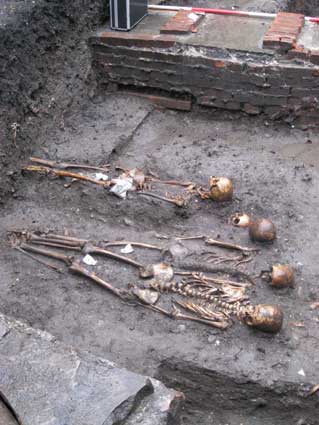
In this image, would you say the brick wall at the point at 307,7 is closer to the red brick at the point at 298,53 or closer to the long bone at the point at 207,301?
the red brick at the point at 298,53

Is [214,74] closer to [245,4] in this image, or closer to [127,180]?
[127,180]

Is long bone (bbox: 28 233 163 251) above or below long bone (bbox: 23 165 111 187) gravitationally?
below

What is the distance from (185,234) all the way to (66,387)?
186 cm

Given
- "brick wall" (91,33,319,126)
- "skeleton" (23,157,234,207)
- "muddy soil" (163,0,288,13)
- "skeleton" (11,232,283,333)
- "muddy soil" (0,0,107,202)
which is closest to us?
"skeleton" (11,232,283,333)

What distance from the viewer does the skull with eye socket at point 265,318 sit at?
3100 millimetres

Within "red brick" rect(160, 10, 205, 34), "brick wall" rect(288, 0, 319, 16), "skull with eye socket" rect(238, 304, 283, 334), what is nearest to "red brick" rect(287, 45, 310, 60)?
"red brick" rect(160, 10, 205, 34)

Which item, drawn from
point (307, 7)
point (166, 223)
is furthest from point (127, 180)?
point (307, 7)

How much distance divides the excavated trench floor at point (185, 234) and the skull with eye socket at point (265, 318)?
82 mm

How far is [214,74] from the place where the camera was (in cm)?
494

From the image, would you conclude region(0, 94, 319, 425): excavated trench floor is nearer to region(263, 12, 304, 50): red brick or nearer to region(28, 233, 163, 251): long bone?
region(28, 233, 163, 251): long bone

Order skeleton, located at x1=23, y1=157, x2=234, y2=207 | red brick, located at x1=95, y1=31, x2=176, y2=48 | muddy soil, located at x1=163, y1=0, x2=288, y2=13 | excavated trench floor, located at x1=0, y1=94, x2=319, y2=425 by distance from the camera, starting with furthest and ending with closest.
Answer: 1. muddy soil, located at x1=163, y1=0, x2=288, y2=13
2. red brick, located at x1=95, y1=31, x2=176, y2=48
3. skeleton, located at x1=23, y1=157, x2=234, y2=207
4. excavated trench floor, located at x1=0, y1=94, x2=319, y2=425

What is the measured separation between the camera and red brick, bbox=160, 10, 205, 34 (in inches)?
201

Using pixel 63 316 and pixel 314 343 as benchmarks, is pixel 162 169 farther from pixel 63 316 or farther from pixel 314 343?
pixel 314 343

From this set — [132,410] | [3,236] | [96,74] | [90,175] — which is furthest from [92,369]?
[96,74]
